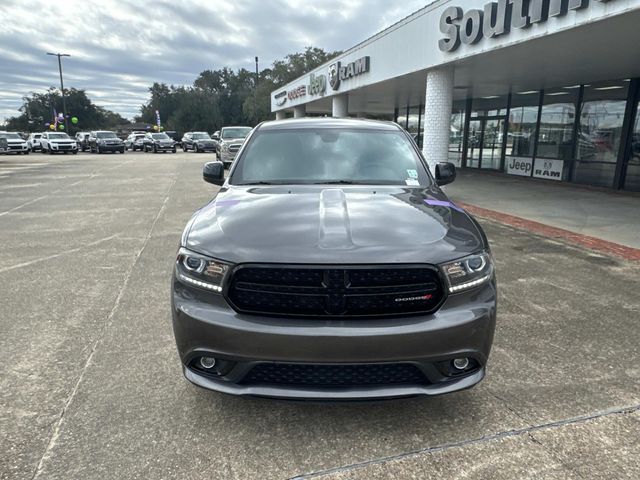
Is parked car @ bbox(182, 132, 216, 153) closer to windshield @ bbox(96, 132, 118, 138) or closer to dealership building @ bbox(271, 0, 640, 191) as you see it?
windshield @ bbox(96, 132, 118, 138)

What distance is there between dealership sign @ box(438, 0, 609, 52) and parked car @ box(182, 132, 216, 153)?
28.4m

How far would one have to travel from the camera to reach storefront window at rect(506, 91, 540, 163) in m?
16.2

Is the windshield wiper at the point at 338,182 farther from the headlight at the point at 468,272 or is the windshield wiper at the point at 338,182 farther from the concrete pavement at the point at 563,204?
the concrete pavement at the point at 563,204

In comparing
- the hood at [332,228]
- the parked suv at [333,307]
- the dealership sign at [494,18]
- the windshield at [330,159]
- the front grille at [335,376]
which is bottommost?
the front grille at [335,376]

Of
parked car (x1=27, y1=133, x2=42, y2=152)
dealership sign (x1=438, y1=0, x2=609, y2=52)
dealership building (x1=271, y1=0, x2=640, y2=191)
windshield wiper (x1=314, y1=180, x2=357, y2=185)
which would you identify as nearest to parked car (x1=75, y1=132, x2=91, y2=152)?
parked car (x1=27, y1=133, x2=42, y2=152)

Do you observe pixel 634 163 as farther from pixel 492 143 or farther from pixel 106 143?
pixel 106 143

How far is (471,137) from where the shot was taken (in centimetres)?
2025

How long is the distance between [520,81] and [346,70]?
6.70 m

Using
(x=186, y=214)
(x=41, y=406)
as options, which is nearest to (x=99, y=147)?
(x=186, y=214)

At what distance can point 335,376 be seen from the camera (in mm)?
2320

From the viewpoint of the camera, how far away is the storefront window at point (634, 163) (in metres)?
12.5

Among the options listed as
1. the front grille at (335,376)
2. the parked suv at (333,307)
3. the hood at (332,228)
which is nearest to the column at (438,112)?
the hood at (332,228)

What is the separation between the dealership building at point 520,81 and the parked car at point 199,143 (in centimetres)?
1817

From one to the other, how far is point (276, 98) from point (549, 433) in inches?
1409
